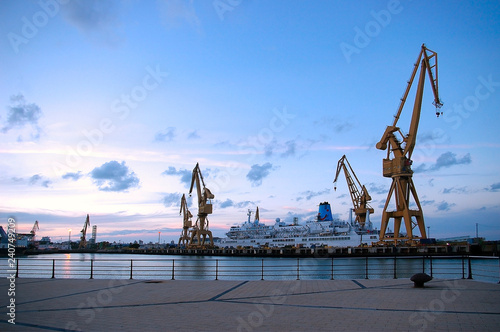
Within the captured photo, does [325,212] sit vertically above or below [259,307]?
below

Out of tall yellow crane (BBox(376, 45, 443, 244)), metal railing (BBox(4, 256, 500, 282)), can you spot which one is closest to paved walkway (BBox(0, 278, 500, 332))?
metal railing (BBox(4, 256, 500, 282))

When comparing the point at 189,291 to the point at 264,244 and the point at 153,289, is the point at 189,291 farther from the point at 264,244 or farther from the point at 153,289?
the point at 264,244

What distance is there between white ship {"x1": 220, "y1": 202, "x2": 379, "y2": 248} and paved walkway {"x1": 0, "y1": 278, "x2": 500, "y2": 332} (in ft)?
238

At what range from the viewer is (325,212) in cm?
9969

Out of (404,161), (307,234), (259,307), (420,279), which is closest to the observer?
(259,307)

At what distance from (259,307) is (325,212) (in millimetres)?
93379

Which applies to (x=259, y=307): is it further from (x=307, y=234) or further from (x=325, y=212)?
(x=325, y=212)

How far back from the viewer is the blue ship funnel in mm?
98400

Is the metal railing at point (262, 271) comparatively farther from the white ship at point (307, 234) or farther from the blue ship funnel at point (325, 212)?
the blue ship funnel at point (325, 212)

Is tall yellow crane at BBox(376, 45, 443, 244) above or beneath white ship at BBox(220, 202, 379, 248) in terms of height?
above

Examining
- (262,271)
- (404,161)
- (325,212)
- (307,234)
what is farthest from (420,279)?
(325,212)

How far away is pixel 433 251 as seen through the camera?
66188mm

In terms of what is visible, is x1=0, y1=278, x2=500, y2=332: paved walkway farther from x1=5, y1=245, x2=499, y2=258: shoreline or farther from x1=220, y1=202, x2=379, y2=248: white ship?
x1=220, y1=202, x2=379, y2=248: white ship

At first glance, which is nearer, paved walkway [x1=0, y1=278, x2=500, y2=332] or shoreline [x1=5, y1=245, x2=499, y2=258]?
paved walkway [x1=0, y1=278, x2=500, y2=332]
